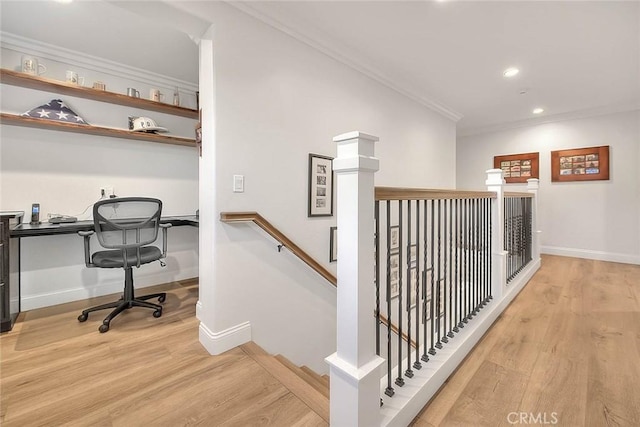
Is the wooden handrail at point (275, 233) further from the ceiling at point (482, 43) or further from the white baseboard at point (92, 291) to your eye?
the white baseboard at point (92, 291)

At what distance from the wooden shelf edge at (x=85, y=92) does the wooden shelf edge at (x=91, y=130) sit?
0.98ft

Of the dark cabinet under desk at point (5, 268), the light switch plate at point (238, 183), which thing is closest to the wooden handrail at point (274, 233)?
the light switch plate at point (238, 183)

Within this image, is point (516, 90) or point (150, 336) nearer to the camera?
point (150, 336)

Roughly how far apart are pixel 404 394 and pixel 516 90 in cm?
414

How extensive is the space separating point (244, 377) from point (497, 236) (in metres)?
2.29

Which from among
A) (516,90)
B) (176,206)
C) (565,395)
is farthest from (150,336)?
(516,90)

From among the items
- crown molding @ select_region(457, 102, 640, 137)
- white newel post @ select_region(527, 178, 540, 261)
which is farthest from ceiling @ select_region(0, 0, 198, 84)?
crown molding @ select_region(457, 102, 640, 137)

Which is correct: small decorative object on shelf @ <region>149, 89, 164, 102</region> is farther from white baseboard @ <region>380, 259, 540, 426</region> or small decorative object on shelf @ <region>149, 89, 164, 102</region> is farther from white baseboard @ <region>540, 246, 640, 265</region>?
white baseboard @ <region>540, 246, 640, 265</region>

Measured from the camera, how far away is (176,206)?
3.26 metres

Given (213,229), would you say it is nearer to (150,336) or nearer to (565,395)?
(150,336)

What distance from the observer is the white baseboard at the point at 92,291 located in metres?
2.45

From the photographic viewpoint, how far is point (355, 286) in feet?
3.19

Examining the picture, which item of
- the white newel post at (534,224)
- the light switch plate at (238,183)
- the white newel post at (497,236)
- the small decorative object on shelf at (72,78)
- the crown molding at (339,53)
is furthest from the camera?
the white newel post at (534,224)

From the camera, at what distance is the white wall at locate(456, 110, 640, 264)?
4195 millimetres
